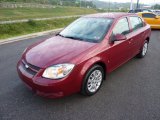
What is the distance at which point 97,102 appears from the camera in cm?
363

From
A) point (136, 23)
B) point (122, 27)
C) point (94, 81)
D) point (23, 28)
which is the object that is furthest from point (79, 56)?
point (23, 28)

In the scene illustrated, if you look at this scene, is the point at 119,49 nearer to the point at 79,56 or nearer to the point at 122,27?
the point at 122,27

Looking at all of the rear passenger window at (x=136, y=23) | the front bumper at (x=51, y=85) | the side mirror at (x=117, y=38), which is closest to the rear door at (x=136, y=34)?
the rear passenger window at (x=136, y=23)

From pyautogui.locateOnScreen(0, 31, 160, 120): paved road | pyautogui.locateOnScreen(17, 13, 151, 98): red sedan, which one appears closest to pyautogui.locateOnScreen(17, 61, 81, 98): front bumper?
pyautogui.locateOnScreen(17, 13, 151, 98): red sedan

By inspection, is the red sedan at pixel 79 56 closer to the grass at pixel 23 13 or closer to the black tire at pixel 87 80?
the black tire at pixel 87 80

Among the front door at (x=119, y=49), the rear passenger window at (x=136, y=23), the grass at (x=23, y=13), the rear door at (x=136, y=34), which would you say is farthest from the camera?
the grass at (x=23, y=13)

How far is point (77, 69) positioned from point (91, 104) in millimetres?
758

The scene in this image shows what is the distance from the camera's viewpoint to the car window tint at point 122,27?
4.37 metres

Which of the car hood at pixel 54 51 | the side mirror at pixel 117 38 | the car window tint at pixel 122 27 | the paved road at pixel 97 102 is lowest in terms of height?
the paved road at pixel 97 102

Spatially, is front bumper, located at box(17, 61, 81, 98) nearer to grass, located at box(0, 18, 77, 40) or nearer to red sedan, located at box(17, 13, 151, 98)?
red sedan, located at box(17, 13, 151, 98)

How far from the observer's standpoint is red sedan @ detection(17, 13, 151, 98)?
10.6 ft

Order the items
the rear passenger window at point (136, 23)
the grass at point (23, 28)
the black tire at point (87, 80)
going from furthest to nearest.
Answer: the grass at point (23, 28) → the rear passenger window at point (136, 23) → the black tire at point (87, 80)

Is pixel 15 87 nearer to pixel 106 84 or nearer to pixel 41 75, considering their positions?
pixel 41 75

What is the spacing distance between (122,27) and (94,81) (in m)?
1.67
